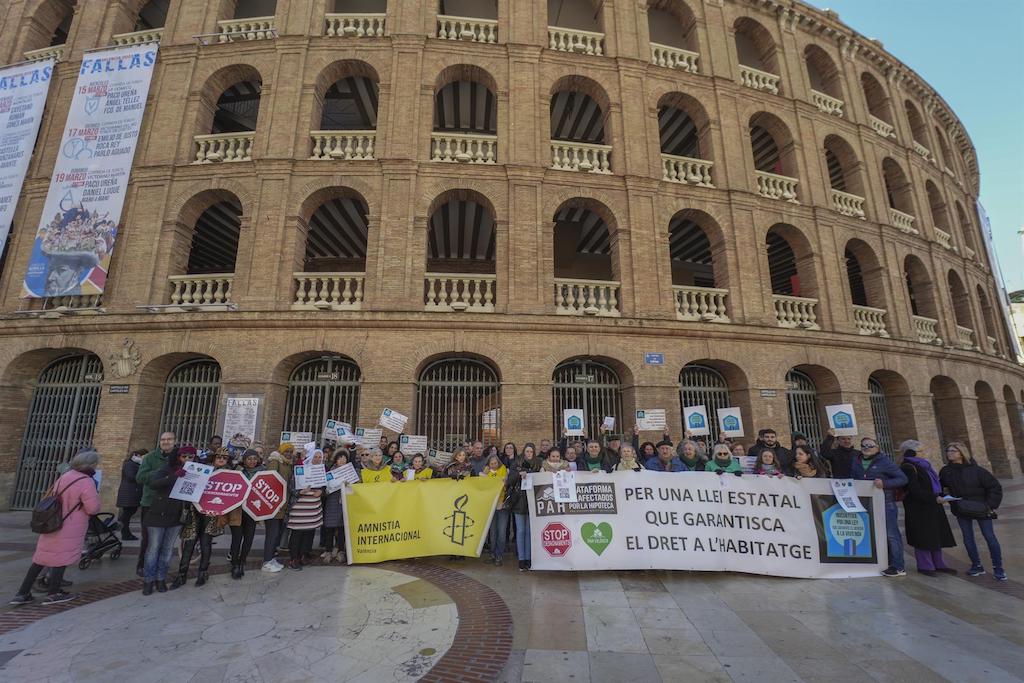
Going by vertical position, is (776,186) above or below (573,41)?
below

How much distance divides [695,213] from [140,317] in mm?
15726

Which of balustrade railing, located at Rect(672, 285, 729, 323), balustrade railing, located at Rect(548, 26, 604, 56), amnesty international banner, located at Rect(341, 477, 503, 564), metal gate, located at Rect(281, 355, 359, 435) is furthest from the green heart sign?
balustrade railing, located at Rect(548, 26, 604, 56)

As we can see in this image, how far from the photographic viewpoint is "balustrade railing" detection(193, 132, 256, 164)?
1281cm

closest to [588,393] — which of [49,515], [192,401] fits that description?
[49,515]

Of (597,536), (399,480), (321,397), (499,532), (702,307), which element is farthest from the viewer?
(702,307)

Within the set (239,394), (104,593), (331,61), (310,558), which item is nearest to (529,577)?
(310,558)

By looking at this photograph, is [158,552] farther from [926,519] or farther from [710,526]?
[926,519]

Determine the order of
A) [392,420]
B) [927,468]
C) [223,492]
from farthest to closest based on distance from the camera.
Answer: [392,420], [927,468], [223,492]

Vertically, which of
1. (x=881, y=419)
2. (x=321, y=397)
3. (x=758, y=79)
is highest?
(x=758, y=79)

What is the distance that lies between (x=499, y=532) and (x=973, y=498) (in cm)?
691

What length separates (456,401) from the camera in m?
11.9

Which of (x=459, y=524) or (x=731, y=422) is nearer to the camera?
(x=459, y=524)

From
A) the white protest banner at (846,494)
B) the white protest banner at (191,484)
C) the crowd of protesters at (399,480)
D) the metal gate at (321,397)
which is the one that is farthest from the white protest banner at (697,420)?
the white protest banner at (191,484)

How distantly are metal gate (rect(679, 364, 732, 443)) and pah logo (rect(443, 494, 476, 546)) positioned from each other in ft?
26.5
